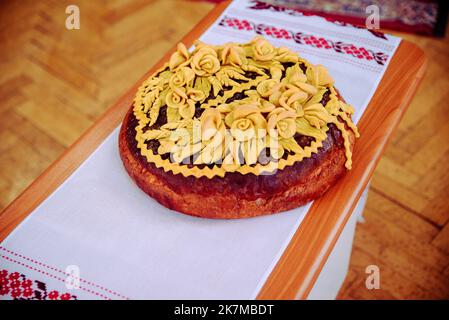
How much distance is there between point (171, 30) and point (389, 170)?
1146mm

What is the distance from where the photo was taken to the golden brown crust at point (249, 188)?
2.65ft

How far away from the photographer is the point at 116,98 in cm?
186

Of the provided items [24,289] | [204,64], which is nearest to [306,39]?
[204,64]

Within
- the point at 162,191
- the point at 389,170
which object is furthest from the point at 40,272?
the point at 389,170

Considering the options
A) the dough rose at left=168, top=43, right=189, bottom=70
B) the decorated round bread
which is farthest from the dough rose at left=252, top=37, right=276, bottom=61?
the dough rose at left=168, top=43, right=189, bottom=70

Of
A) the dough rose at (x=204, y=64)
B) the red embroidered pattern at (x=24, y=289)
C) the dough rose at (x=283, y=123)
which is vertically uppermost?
the dough rose at (x=204, y=64)

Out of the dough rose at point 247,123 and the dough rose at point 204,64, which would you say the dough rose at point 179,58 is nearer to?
the dough rose at point 204,64

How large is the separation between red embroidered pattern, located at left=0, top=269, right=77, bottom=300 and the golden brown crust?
0.23 metres

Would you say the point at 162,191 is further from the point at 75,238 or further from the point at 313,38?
the point at 313,38

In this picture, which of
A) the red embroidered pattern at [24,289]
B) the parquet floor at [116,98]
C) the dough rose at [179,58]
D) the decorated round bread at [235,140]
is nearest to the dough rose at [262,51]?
the decorated round bread at [235,140]

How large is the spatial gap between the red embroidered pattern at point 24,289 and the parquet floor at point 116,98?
0.81 m

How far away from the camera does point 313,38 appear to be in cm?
120

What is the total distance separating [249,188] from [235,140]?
0.08 m

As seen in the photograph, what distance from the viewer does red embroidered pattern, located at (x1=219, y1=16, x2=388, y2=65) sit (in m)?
1.15
